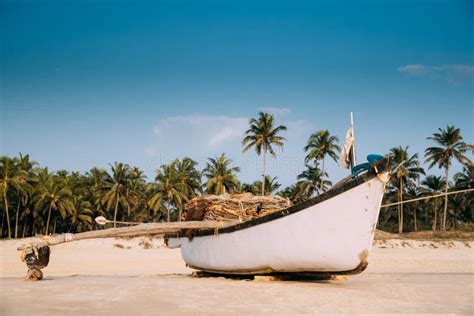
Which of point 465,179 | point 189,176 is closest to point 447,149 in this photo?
point 465,179

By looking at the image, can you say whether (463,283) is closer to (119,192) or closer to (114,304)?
(114,304)

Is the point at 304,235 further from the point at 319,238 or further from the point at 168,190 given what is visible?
the point at 168,190

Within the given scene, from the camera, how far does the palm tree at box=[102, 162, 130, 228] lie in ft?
143

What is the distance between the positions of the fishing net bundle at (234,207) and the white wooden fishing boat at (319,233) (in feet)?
3.45

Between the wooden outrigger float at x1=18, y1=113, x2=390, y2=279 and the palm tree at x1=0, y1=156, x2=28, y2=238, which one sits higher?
the palm tree at x1=0, y1=156, x2=28, y2=238

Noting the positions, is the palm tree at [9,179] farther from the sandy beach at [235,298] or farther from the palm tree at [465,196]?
the palm tree at [465,196]

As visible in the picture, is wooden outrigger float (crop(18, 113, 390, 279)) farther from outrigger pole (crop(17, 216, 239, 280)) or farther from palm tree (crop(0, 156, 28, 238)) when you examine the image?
palm tree (crop(0, 156, 28, 238))

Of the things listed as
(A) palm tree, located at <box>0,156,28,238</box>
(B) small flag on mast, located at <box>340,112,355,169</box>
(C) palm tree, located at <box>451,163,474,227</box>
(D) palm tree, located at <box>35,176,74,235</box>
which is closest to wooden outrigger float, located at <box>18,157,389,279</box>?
(B) small flag on mast, located at <box>340,112,355,169</box>

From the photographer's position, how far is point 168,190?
138ft

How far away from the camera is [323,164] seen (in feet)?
141

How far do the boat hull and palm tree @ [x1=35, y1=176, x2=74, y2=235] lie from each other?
113ft

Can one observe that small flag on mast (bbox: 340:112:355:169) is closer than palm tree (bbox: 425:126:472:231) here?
Yes

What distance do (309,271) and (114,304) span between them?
3.93 meters

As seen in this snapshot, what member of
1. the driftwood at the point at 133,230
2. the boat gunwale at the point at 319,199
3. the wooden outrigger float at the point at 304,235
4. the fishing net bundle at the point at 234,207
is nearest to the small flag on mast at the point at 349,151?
the wooden outrigger float at the point at 304,235
